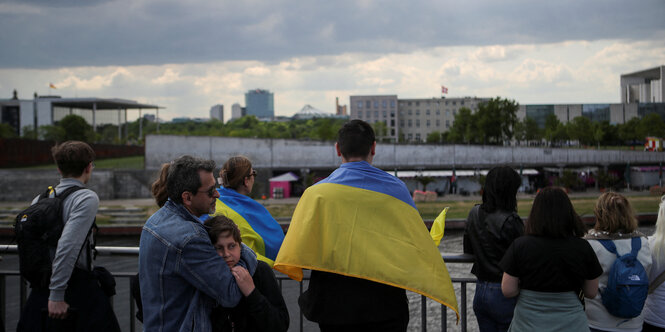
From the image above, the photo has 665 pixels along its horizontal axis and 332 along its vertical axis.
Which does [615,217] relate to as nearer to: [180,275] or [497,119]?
[180,275]

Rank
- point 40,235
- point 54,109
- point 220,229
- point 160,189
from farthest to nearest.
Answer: point 54,109 → point 160,189 → point 40,235 → point 220,229

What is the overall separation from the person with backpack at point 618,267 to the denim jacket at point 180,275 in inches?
95.5

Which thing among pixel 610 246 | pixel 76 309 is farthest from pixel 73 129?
pixel 610 246

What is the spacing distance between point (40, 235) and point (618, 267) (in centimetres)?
387

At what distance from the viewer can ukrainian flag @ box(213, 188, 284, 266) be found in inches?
144

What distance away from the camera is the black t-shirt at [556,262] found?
3002 millimetres

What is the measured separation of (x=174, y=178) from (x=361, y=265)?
1087 mm

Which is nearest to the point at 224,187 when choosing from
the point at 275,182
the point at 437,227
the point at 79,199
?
the point at 79,199

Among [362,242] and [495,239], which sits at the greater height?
[362,242]

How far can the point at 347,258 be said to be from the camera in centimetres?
281

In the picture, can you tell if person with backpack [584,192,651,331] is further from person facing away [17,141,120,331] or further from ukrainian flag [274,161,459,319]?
person facing away [17,141,120,331]

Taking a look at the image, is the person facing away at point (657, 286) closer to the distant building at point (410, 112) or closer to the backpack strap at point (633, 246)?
the backpack strap at point (633, 246)

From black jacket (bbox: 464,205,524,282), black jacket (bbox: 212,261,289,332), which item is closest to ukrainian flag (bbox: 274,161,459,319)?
black jacket (bbox: 212,261,289,332)

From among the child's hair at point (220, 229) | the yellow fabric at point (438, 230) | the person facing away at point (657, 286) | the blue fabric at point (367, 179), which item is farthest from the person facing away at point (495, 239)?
the child's hair at point (220, 229)
